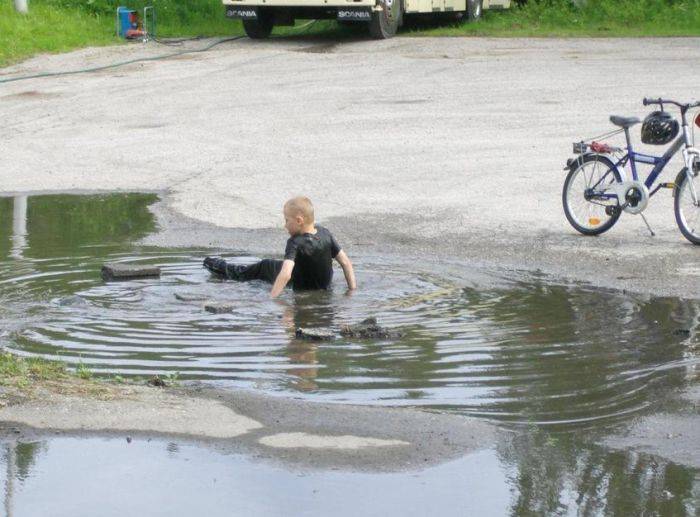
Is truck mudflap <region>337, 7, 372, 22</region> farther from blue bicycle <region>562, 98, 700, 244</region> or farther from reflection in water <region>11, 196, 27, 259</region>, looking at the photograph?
blue bicycle <region>562, 98, 700, 244</region>

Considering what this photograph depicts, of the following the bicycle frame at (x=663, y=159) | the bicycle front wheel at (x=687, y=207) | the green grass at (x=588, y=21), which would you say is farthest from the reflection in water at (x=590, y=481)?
the green grass at (x=588, y=21)

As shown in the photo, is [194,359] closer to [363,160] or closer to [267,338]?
[267,338]

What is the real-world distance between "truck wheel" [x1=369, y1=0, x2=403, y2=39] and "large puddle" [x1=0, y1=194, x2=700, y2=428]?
20008 millimetres

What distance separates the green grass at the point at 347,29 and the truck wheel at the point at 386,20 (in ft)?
3.76

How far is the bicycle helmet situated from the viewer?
12.4m

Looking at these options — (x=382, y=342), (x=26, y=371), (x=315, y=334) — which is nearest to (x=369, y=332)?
(x=382, y=342)

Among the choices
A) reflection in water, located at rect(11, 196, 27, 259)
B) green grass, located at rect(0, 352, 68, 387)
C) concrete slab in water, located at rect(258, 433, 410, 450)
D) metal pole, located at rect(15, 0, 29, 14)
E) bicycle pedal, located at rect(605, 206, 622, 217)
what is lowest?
reflection in water, located at rect(11, 196, 27, 259)

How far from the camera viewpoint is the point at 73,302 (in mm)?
10117

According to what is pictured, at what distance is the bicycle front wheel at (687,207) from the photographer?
12.2 m

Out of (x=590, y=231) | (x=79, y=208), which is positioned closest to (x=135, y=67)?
(x=79, y=208)

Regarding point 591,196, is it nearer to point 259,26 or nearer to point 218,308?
point 218,308

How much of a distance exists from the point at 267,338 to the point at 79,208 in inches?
242

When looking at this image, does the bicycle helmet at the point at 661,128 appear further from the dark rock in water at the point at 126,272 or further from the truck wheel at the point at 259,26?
the truck wheel at the point at 259,26

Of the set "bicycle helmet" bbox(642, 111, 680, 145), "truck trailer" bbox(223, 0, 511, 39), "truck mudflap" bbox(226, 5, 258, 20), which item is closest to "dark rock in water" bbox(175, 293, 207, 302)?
"bicycle helmet" bbox(642, 111, 680, 145)
